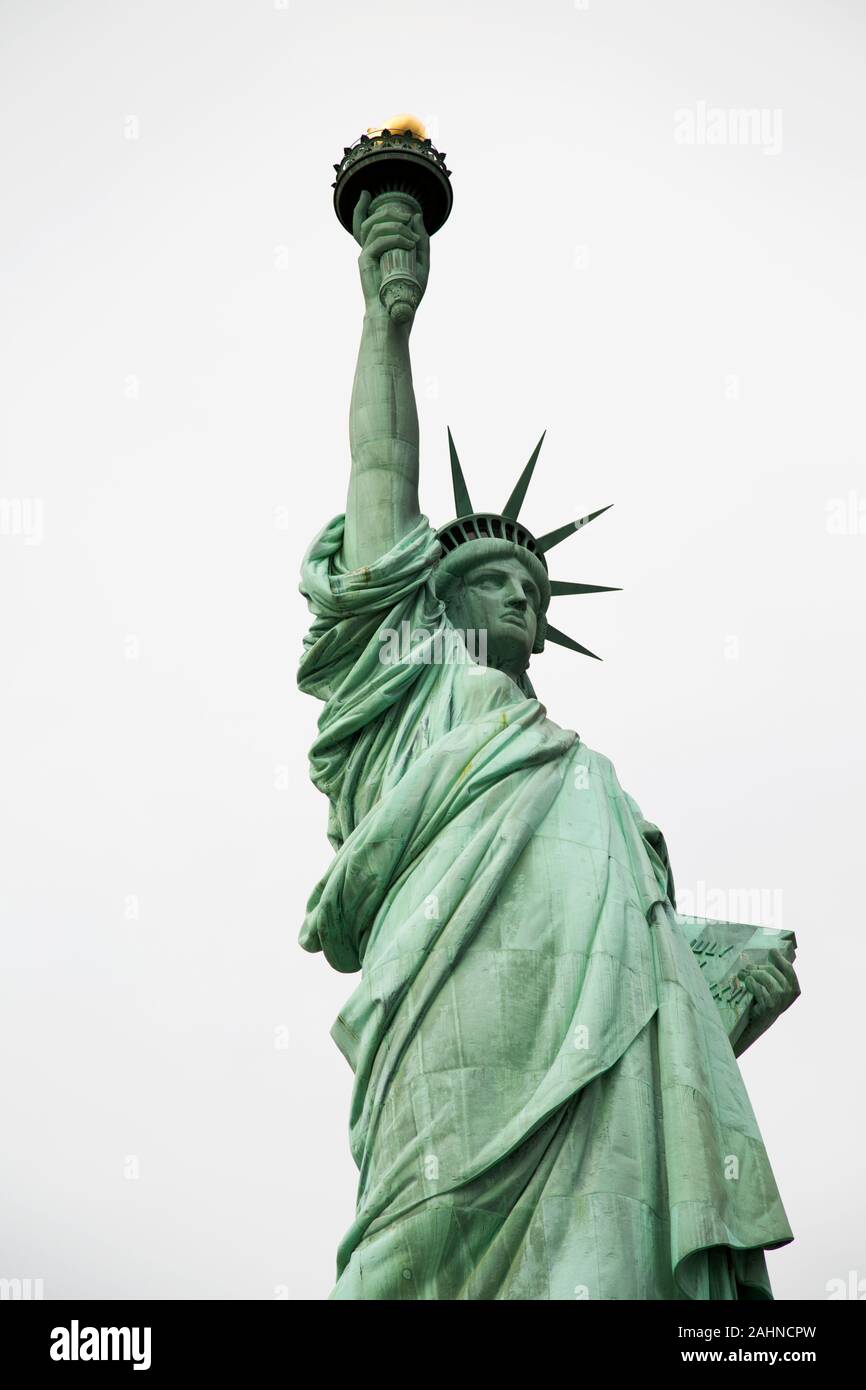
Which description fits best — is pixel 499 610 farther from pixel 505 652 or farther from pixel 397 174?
pixel 397 174

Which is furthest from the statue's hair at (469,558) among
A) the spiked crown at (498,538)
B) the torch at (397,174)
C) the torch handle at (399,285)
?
the torch at (397,174)

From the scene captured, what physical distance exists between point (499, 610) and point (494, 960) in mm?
4074

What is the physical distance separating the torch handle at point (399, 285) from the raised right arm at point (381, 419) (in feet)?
0.27

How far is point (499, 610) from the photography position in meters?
17.1

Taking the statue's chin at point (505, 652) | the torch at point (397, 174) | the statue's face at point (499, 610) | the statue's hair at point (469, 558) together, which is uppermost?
the torch at point (397, 174)

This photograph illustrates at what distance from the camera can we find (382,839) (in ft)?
48.6

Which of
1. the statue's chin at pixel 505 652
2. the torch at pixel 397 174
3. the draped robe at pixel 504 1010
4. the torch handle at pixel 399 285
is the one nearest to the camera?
the draped robe at pixel 504 1010

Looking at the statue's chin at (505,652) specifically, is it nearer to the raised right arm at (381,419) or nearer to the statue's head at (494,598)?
→ the statue's head at (494,598)

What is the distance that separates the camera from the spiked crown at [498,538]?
56.6 ft

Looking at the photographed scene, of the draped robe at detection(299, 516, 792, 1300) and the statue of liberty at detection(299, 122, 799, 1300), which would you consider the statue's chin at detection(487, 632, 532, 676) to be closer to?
the statue of liberty at detection(299, 122, 799, 1300)

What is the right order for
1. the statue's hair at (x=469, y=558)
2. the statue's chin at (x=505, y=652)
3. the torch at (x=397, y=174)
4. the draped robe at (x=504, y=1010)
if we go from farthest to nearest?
the torch at (x=397, y=174)
the statue's hair at (x=469, y=558)
the statue's chin at (x=505, y=652)
the draped robe at (x=504, y=1010)

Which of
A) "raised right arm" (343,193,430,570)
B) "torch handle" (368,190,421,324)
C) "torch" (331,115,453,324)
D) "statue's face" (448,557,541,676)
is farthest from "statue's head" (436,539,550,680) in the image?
"torch" (331,115,453,324)

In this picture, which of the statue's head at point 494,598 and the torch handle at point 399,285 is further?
the torch handle at point 399,285
